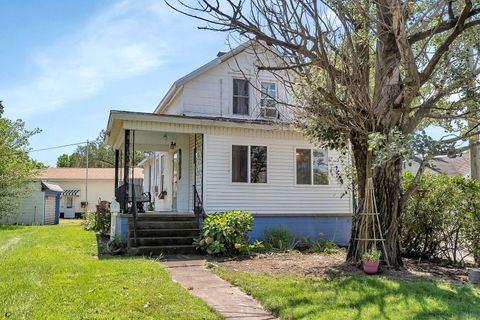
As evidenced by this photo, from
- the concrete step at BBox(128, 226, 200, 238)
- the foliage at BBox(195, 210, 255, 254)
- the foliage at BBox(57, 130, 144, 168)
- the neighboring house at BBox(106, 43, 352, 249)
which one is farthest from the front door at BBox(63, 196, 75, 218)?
the foliage at BBox(195, 210, 255, 254)

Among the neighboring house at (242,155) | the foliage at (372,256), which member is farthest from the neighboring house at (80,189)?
the foliage at (372,256)

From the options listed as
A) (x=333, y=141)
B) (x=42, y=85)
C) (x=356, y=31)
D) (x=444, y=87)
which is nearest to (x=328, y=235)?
(x=333, y=141)

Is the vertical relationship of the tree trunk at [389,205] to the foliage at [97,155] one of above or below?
below

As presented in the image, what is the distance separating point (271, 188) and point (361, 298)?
7644 mm

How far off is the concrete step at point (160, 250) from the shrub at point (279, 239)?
2.22m

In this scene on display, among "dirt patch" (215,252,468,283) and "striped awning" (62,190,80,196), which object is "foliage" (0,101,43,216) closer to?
"striped awning" (62,190,80,196)

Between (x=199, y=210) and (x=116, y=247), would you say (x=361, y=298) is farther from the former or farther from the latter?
(x=116, y=247)

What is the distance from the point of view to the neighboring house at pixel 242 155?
492 inches

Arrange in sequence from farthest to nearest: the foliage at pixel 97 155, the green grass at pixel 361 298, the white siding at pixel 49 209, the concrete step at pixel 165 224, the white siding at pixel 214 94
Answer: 1. the foliage at pixel 97 155
2. the white siding at pixel 49 209
3. the white siding at pixel 214 94
4. the concrete step at pixel 165 224
5. the green grass at pixel 361 298

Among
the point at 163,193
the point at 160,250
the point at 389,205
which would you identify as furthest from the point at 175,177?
the point at 389,205

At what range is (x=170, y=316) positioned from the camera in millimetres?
5059

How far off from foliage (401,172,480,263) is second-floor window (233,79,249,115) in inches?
266

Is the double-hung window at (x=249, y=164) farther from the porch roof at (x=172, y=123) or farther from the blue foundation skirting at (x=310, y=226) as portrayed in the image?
the blue foundation skirting at (x=310, y=226)

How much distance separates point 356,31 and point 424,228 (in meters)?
5.16
